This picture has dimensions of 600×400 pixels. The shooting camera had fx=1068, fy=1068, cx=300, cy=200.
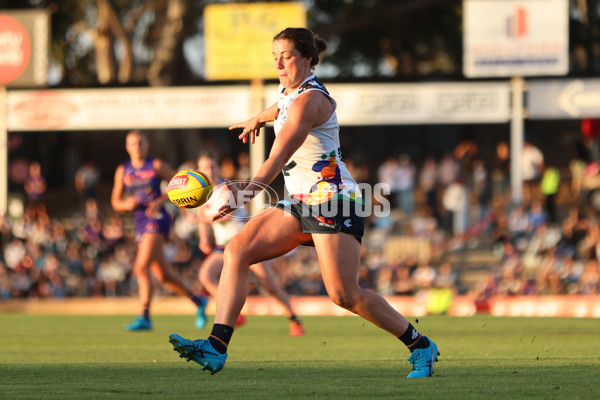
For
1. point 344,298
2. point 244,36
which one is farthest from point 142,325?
point 244,36

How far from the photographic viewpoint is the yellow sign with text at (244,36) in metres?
25.5

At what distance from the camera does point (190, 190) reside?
22.4 feet

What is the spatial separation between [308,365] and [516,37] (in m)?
18.3

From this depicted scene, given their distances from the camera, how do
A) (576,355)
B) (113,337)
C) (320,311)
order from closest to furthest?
(576,355) < (113,337) < (320,311)

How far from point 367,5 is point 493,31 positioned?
8184 mm

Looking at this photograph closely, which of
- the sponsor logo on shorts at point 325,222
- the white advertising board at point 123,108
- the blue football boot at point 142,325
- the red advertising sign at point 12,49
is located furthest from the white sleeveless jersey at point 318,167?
the red advertising sign at point 12,49

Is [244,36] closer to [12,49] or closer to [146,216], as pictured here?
[12,49]

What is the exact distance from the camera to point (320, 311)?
19406 mm

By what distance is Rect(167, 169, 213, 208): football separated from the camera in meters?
6.80

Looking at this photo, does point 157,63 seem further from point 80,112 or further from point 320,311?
point 320,311

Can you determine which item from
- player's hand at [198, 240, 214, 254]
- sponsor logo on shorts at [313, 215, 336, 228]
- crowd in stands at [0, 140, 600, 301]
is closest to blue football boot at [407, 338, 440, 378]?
sponsor logo on shorts at [313, 215, 336, 228]

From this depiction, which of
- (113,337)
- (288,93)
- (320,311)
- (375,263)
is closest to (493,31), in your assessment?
(375,263)

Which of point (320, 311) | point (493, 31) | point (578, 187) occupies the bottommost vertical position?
point (320, 311)

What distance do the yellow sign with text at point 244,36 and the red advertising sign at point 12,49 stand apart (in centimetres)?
436
